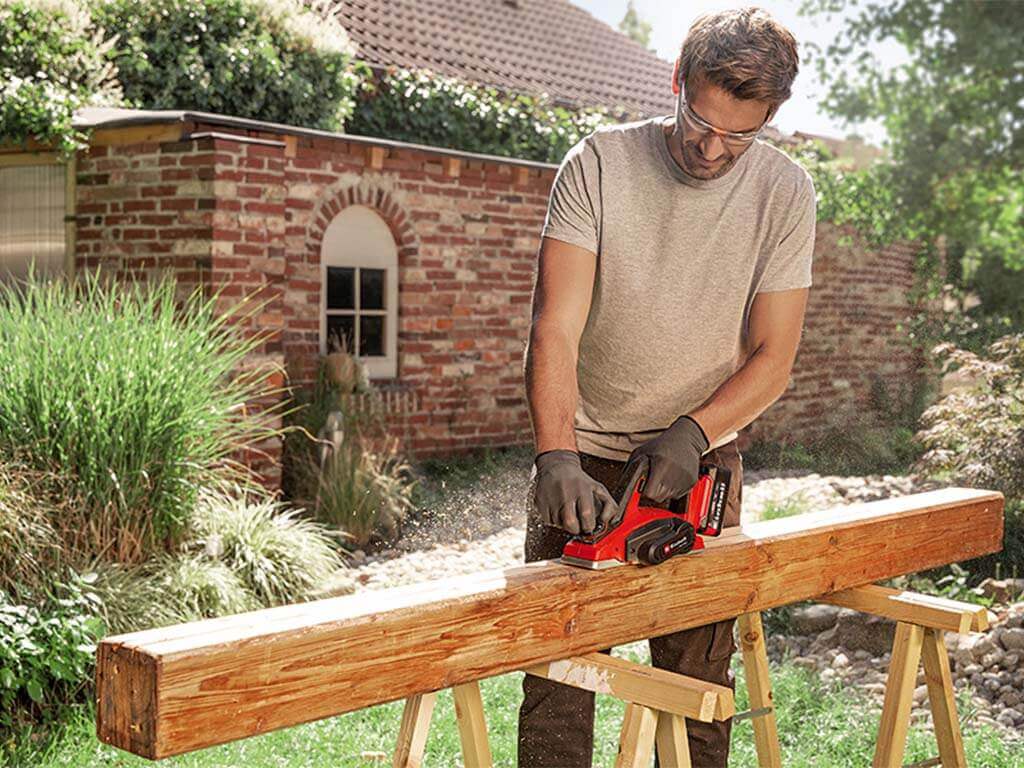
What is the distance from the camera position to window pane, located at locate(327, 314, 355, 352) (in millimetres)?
9113

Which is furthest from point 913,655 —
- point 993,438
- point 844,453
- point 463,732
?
point 844,453

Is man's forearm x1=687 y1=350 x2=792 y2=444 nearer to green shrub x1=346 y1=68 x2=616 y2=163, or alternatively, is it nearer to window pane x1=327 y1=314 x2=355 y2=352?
window pane x1=327 y1=314 x2=355 y2=352

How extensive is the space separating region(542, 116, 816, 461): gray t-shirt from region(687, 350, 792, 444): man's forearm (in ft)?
0.41

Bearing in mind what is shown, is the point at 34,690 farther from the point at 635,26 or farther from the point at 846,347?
the point at 635,26

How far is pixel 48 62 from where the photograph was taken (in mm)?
10031

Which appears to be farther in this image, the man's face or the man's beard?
the man's beard

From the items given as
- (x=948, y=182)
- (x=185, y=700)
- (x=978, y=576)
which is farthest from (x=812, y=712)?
(x=948, y=182)

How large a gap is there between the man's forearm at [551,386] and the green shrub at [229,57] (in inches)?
345

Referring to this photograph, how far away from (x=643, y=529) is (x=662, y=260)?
67cm

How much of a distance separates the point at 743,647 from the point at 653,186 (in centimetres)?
129

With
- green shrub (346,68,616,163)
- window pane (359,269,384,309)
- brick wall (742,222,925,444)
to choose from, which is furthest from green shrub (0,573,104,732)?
green shrub (346,68,616,163)

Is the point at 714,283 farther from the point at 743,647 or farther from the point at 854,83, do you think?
the point at 854,83

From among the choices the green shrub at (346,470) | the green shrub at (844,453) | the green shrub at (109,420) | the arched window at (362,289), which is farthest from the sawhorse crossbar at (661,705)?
the green shrub at (844,453)

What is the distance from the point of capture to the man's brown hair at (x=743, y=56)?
271cm
